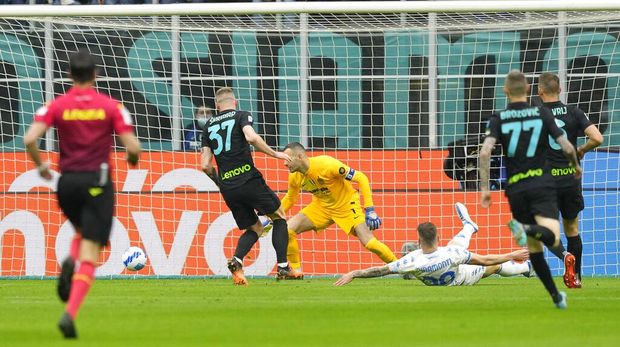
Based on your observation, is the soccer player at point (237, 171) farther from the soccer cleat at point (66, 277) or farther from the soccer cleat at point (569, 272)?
the soccer cleat at point (66, 277)

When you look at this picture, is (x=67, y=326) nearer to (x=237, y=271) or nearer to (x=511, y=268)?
(x=237, y=271)

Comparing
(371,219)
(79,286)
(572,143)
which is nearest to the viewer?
(79,286)

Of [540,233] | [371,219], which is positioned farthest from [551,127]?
[371,219]

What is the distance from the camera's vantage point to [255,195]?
14680mm

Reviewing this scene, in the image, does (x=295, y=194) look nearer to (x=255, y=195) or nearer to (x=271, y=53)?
(x=255, y=195)

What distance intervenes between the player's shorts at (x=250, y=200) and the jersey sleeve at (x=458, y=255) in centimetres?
237

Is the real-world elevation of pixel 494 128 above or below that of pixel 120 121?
below

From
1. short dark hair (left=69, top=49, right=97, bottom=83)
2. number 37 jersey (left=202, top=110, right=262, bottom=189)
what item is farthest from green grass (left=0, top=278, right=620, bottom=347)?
short dark hair (left=69, top=49, right=97, bottom=83)

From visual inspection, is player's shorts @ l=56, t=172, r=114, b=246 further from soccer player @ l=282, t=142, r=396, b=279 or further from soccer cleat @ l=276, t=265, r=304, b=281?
soccer player @ l=282, t=142, r=396, b=279

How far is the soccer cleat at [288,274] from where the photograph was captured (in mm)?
15391

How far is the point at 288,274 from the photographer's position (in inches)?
612

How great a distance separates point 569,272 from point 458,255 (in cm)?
119

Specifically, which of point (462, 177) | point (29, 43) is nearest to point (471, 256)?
point (462, 177)

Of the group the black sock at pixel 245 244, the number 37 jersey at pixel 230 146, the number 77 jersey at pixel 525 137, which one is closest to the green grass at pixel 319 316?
the black sock at pixel 245 244
